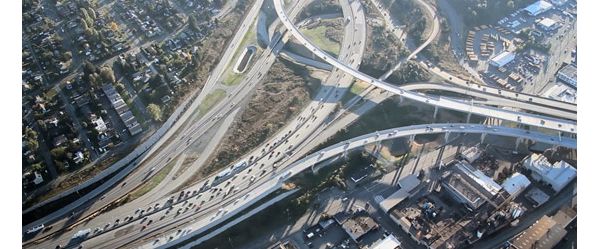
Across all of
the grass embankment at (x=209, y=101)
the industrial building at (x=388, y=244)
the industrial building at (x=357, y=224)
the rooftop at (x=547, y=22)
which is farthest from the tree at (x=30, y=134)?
the rooftop at (x=547, y=22)

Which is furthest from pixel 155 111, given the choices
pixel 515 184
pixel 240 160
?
pixel 515 184

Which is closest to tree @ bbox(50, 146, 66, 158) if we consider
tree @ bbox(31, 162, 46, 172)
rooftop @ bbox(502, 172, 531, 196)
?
tree @ bbox(31, 162, 46, 172)

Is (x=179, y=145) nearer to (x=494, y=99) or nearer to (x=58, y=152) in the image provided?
(x=58, y=152)

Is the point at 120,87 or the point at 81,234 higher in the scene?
the point at 120,87

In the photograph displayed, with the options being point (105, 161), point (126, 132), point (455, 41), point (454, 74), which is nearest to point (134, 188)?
point (105, 161)

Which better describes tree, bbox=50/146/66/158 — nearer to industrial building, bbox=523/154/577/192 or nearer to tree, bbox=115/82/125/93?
tree, bbox=115/82/125/93

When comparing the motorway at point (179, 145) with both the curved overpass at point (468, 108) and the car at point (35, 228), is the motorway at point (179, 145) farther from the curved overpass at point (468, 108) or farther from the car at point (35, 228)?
the curved overpass at point (468, 108)
